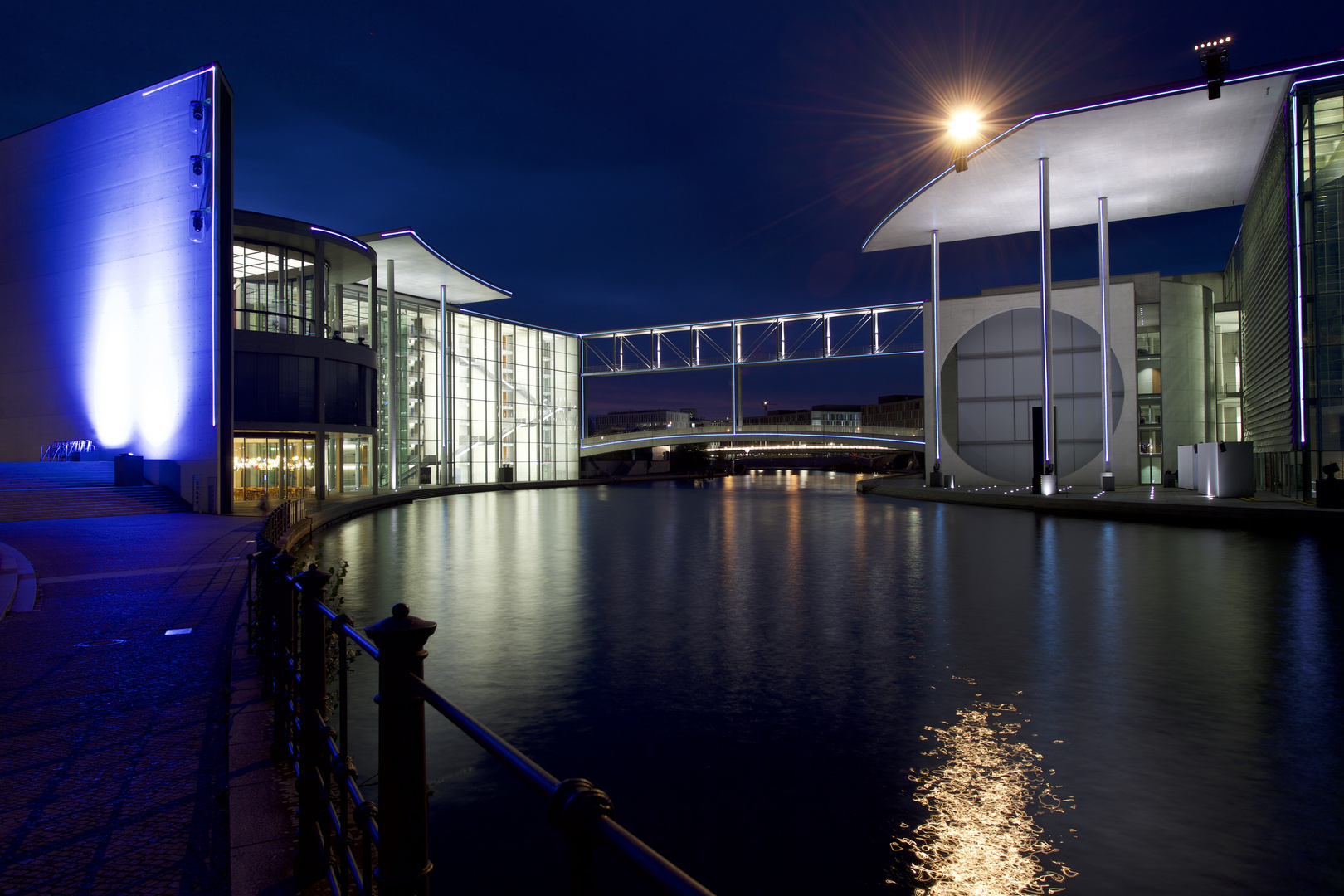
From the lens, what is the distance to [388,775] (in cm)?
228

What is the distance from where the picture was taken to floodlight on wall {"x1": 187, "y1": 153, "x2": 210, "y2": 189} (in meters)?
26.3

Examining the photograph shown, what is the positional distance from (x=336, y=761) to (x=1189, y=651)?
27.7 feet

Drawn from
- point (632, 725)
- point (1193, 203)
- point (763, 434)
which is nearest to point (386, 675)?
point (632, 725)

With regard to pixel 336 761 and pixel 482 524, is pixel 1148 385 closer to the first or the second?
pixel 482 524

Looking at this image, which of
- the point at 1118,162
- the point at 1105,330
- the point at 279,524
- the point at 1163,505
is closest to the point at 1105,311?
the point at 1105,330

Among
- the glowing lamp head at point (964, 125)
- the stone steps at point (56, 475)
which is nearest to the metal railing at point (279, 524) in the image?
the stone steps at point (56, 475)

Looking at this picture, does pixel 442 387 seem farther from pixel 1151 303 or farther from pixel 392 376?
pixel 1151 303

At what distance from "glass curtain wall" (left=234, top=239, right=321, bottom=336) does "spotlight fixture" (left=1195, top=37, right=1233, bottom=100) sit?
106ft

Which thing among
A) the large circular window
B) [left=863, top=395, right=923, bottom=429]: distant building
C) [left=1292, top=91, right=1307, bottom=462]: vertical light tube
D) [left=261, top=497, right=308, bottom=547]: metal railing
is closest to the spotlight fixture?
[left=1292, top=91, right=1307, bottom=462]: vertical light tube

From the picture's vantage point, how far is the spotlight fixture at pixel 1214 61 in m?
23.5

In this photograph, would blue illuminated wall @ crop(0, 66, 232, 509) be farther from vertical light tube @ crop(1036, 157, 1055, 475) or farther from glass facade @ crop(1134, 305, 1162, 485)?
glass facade @ crop(1134, 305, 1162, 485)

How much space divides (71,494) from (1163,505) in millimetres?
32612

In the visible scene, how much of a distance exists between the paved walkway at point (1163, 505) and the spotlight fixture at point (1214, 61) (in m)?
12.3

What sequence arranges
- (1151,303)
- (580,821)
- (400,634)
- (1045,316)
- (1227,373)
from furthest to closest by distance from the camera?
1. (1227,373)
2. (1151,303)
3. (1045,316)
4. (400,634)
5. (580,821)
